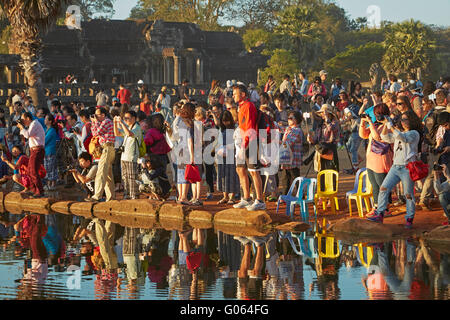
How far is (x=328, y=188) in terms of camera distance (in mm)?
14609

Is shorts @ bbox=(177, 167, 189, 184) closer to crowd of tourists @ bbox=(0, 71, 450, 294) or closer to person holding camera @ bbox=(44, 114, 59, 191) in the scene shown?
crowd of tourists @ bbox=(0, 71, 450, 294)

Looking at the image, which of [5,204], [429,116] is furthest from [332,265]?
[5,204]

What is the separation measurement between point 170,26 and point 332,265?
46.9m

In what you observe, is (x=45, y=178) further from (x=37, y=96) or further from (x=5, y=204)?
(x=37, y=96)

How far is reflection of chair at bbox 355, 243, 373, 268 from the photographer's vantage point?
1066 cm

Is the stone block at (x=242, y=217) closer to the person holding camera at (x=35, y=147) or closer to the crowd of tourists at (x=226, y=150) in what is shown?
the crowd of tourists at (x=226, y=150)

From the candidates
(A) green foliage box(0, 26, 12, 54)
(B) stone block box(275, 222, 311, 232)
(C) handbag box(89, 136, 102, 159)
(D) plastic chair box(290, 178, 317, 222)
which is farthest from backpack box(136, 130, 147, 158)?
(A) green foliage box(0, 26, 12, 54)

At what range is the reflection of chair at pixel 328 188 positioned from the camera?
563 inches

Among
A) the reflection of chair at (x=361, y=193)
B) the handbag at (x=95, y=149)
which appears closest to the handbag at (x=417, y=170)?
the reflection of chair at (x=361, y=193)

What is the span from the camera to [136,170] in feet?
51.9

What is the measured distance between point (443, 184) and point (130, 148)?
18.5 ft

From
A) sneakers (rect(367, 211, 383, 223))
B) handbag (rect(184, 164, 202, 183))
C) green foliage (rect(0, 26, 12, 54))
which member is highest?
green foliage (rect(0, 26, 12, 54))

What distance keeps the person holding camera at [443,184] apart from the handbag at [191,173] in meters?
3.83

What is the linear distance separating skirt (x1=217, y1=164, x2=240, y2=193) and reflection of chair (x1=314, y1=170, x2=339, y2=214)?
4.63 feet
